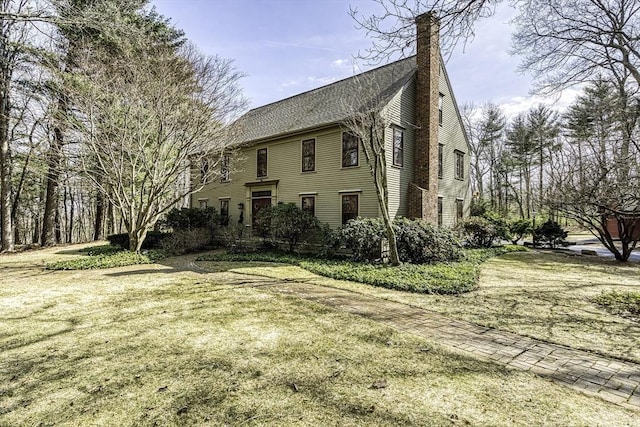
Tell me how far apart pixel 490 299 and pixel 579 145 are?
20.2ft

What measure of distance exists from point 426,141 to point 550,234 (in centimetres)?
916

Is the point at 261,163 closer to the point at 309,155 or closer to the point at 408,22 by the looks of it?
the point at 309,155

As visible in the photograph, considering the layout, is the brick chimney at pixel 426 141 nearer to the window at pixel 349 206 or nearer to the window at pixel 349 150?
the window at pixel 349 206

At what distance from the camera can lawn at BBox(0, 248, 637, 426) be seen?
104 inches

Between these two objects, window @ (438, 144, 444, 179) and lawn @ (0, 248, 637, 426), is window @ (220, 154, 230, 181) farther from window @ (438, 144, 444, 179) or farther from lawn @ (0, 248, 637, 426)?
lawn @ (0, 248, 637, 426)

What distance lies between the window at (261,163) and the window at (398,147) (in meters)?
7.02

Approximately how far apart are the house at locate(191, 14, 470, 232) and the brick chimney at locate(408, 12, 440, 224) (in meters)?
0.04

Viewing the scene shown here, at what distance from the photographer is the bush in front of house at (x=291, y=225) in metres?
12.8

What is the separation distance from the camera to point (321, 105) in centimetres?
1548

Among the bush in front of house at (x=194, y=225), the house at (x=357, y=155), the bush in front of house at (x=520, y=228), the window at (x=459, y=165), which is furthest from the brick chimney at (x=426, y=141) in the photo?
the bush in front of house at (x=194, y=225)

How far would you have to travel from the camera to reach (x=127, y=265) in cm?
1075

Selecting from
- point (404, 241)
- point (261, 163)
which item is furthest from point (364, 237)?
point (261, 163)

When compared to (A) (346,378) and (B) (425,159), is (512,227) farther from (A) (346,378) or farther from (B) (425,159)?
(A) (346,378)

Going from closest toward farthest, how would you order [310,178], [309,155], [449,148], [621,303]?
1. [621,303]
2. [310,178]
3. [309,155]
4. [449,148]
